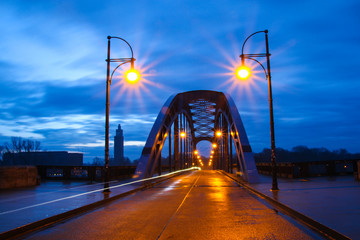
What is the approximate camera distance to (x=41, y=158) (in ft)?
289

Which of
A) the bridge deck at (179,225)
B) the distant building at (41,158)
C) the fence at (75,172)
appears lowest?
the bridge deck at (179,225)

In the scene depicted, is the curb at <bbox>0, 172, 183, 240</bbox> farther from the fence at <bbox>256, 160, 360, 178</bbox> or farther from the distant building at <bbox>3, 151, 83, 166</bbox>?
the distant building at <bbox>3, 151, 83, 166</bbox>

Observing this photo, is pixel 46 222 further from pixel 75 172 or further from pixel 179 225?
pixel 75 172

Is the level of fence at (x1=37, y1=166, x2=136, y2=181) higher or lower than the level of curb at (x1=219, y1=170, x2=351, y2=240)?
higher

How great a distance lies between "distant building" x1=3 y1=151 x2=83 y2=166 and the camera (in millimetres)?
84062

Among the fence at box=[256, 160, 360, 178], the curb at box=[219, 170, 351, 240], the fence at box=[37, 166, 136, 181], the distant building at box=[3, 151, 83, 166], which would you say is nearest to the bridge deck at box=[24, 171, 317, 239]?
the curb at box=[219, 170, 351, 240]

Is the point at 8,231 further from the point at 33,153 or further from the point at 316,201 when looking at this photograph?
the point at 33,153

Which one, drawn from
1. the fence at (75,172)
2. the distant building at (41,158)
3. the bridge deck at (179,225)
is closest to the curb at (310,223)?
the bridge deck at (179,225)

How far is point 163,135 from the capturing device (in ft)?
116

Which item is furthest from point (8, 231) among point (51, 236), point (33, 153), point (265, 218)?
point (33, 153)

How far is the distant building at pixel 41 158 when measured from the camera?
84.1 meters

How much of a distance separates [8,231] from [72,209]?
3041 mm

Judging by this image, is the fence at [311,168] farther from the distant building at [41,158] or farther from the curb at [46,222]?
the distant building at [41,158]

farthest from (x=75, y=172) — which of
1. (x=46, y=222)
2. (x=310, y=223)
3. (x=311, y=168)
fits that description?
(x=310, y=223)
